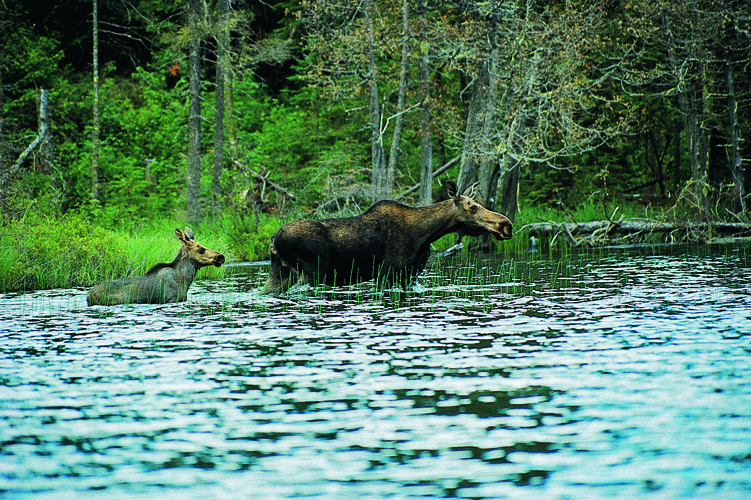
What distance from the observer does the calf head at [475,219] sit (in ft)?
43.2

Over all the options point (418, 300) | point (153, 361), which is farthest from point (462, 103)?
point (153, 361)

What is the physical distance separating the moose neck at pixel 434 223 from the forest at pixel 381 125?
6270mm

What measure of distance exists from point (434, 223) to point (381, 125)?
47.4 feet

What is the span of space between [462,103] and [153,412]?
83.4ft

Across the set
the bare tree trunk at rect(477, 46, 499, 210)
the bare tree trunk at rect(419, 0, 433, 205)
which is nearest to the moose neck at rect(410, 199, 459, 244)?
the bare tree trunk at rect(477, 46, 499, 210)

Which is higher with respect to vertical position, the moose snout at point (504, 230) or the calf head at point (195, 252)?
the moose snout at point (504, 230)

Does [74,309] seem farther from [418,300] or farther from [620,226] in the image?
[620,226]

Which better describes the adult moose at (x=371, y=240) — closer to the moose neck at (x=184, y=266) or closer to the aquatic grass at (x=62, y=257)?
the moose neck at (x=184, y=266)

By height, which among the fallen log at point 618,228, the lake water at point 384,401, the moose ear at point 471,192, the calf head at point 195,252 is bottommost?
the lake water at point 384,401

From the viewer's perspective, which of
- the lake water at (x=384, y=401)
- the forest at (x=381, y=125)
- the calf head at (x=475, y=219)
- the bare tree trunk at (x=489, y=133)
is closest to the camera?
the lake water at (x=384, y=401)

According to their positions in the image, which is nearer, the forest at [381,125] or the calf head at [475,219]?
the calf head at [475,219]

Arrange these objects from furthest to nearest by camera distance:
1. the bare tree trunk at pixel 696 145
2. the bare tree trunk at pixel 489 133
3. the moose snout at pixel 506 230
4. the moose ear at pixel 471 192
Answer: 1. the bare tree trunk at pixel 696 145
2. the bare tree trunk at pixel 489 133
3. the moose ear at pixel 471 192
4. the moose snout at pixel 506 230

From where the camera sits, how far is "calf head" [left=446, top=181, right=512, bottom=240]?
43.2ft

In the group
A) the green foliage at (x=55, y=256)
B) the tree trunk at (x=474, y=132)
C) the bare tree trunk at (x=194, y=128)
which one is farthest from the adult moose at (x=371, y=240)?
the bare tree trunk at (x=194, y=128)
